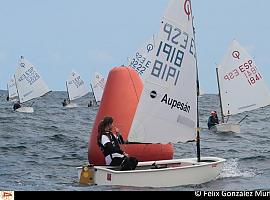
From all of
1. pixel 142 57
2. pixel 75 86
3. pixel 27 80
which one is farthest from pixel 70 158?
pixel 75 86

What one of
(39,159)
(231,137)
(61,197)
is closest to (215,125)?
(231,137)

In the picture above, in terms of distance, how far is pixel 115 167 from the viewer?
37.4 feet

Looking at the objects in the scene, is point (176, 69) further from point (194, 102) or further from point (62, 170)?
point (62, 170)

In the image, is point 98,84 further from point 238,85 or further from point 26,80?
point 238,85

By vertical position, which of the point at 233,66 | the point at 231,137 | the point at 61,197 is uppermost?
the point at 233,66

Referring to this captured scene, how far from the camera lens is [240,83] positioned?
89.6 ft

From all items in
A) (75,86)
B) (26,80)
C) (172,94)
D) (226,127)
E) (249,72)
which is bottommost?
(172,94)

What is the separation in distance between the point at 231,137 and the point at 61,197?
A: 59.2ft

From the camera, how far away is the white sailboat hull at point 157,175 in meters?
10.8

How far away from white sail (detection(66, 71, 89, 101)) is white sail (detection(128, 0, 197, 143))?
47.3 m

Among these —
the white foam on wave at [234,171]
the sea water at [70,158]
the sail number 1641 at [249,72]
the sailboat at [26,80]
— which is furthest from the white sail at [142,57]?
the sailboat at [26,80]

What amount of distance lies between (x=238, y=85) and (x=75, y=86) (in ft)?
113

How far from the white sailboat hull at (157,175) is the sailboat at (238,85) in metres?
14.9

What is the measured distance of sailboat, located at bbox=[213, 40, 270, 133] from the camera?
2686 centimetres
